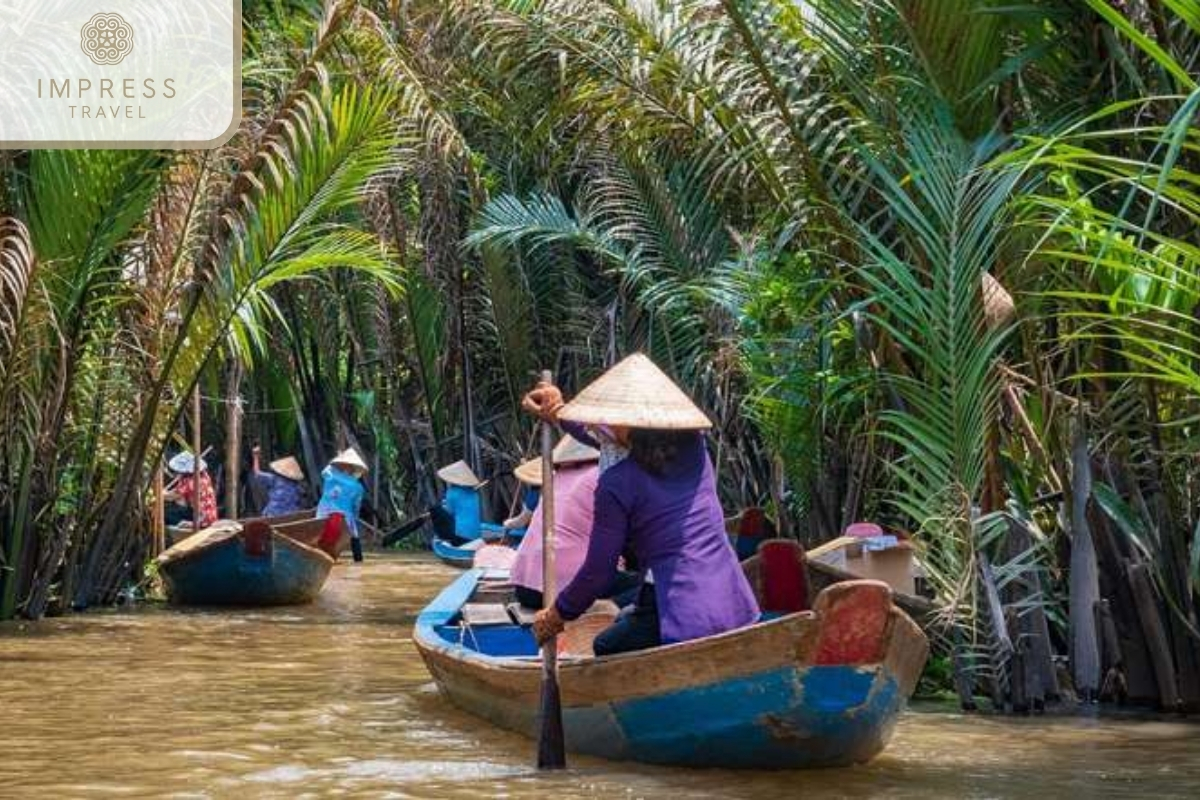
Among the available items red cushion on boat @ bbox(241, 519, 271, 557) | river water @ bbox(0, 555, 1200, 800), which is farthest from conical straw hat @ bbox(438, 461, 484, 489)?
river water @ bbox(0, 555, 1200, 800)

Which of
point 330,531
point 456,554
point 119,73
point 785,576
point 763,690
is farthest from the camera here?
point 456,554

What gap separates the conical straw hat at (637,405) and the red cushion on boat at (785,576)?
5.89 feet

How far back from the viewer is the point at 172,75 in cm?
1301

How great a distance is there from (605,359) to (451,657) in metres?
11.2

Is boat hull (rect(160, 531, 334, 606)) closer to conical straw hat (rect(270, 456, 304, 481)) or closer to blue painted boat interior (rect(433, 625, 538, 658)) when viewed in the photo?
blue painted boat interior (rect(433, 625, 538, 658))

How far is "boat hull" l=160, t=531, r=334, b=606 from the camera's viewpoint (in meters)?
15.0

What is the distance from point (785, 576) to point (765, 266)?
3.15 metres

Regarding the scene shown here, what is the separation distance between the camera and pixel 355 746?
8297mm

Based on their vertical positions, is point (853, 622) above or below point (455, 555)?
below

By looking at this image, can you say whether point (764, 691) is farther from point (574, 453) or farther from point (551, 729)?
point (574, 453)

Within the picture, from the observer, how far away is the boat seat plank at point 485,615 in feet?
32.6

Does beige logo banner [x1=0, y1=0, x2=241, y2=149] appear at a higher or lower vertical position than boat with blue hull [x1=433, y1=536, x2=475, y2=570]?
higher

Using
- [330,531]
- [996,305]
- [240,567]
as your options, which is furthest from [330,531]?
[996,305]

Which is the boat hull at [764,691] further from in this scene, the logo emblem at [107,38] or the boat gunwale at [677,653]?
the logo emblem at [107,38]
